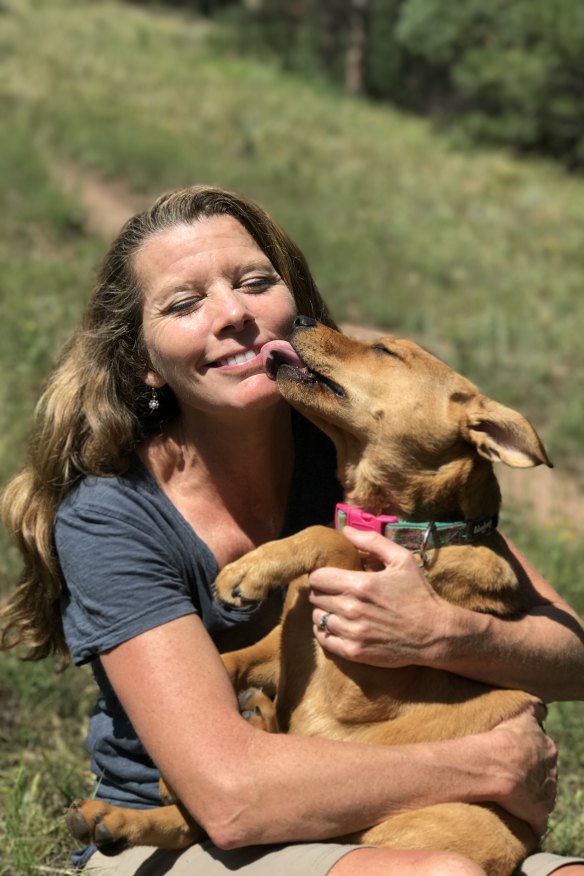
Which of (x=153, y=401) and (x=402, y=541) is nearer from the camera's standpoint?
(x=402, y=541)

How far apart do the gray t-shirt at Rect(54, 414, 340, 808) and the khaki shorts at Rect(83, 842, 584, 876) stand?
153 millimetres

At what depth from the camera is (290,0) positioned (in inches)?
1177

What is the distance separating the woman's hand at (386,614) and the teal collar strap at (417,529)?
0.19 m

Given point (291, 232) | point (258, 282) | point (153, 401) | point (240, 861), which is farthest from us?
point (291, 232)

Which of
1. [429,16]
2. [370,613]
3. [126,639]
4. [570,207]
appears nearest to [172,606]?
[126,639]

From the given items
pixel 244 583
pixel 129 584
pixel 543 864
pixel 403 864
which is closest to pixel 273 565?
pixel 244 583

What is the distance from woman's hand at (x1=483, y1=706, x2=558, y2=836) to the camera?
2410mm

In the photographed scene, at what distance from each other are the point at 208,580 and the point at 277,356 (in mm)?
607

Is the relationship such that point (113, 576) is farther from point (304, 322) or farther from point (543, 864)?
point (543, 864)

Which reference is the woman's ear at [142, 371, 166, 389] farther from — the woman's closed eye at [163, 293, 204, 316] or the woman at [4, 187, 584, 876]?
the woman's closed eye at [163, 293, 204, 316]

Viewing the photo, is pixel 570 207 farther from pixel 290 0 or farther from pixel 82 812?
pixel 290 0

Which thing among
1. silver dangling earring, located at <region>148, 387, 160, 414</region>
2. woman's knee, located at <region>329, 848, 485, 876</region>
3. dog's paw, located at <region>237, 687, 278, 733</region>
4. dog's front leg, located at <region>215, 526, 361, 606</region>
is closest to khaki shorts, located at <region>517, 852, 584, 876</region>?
woman's knee, located at <region>329, 848, 485, 876</region>

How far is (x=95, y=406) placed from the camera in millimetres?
2732

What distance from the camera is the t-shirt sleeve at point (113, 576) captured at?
2.38 meters
